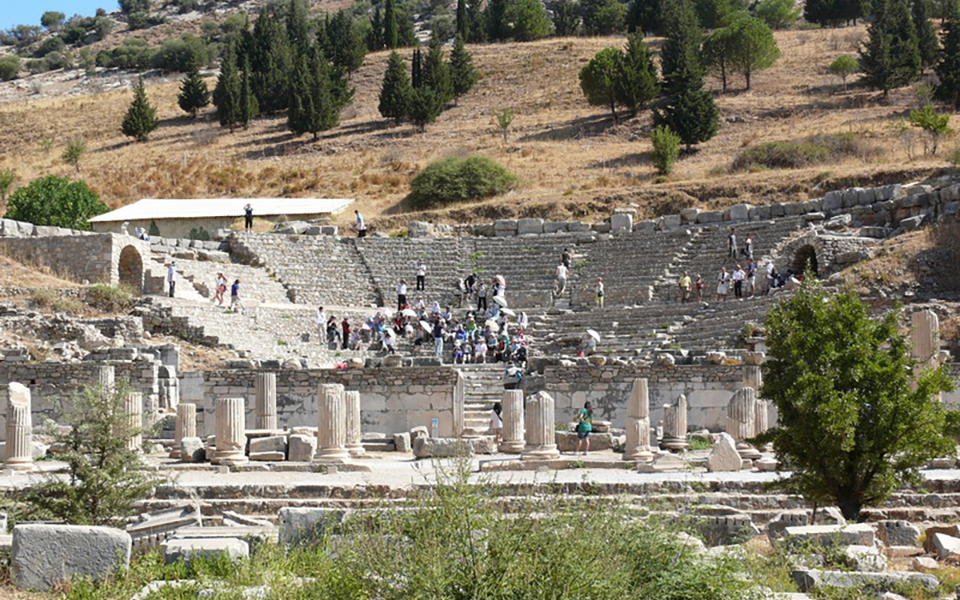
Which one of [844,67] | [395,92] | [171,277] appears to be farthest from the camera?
[395,92]

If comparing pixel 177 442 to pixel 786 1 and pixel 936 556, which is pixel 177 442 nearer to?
pixel 936 556

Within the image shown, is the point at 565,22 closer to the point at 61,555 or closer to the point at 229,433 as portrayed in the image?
the point at 229,433

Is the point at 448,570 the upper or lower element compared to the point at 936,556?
upper

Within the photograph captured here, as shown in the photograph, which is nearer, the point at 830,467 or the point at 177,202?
the point at 830,467

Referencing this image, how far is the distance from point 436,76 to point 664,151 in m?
21.3

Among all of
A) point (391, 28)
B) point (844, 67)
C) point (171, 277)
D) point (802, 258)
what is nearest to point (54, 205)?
→ point (171, 277)

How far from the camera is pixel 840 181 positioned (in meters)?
44.1

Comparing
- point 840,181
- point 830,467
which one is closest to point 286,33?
point 840,181

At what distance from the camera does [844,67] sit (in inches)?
2586

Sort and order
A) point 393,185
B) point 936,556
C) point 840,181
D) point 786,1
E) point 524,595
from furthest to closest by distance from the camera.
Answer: point 786,1 < point 393,185 < point 840,181 < point 936,556 < point 524,595

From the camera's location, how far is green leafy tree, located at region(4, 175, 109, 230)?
48.4 meters

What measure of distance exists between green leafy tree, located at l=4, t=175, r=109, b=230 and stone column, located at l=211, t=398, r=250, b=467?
30.0m

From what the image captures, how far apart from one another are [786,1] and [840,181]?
50.5 metres

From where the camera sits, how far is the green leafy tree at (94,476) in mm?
14365
